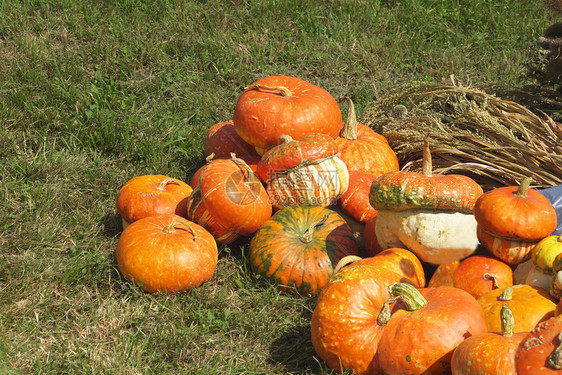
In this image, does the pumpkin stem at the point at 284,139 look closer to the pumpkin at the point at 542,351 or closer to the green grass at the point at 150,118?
the green grass at the point at 150,118

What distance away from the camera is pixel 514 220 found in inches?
117

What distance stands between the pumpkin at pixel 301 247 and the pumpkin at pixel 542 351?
1371 mm

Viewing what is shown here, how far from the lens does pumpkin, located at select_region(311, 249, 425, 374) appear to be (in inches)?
107

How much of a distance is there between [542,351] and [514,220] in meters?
0.90

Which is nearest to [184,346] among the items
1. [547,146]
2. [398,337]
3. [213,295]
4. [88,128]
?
[213,295]

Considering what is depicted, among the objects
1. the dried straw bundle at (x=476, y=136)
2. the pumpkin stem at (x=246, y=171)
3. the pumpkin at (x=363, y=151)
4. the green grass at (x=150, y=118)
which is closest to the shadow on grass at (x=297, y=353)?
the green grass at (x=150, y=118)

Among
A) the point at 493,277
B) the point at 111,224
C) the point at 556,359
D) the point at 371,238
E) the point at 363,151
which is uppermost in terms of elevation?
the point at 556,359

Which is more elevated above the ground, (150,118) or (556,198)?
(556,198)

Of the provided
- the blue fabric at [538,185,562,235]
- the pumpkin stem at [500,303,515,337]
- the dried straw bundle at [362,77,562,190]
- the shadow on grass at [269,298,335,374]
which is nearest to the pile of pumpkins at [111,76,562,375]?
the pumpkin stem at [500,303,515,337]

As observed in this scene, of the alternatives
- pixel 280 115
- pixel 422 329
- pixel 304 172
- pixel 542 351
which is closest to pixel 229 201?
pixel 304 172

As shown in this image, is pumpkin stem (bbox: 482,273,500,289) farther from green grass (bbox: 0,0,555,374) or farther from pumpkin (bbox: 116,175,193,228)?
pumpkin (bbox: 116,175,193,228)

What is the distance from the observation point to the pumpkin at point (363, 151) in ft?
13.8

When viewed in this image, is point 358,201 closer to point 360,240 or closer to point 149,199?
point 360,240

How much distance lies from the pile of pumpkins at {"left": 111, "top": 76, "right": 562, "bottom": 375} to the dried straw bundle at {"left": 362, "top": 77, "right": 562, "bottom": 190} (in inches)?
12.1
